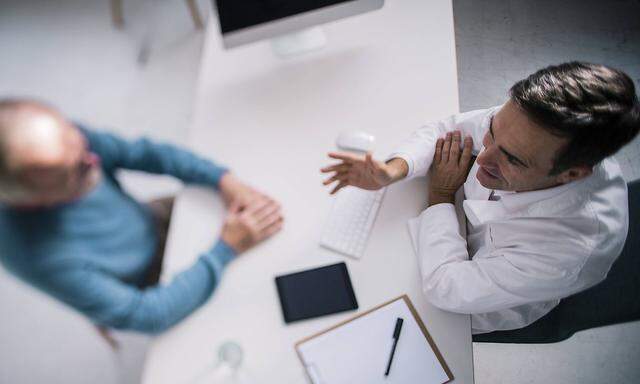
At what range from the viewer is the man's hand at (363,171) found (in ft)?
3.57

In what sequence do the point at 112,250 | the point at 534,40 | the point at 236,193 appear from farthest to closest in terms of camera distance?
the point at 534,40
the point at 236,193
the point at 112,250

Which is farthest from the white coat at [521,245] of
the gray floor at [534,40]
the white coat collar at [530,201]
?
the gray floor at [534,40]

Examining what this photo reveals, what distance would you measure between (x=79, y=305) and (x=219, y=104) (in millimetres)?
666

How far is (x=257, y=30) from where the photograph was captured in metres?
1.23

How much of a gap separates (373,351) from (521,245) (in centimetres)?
41

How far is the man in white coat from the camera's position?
87 cm

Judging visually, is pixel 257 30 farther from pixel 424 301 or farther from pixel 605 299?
pixel 605 299

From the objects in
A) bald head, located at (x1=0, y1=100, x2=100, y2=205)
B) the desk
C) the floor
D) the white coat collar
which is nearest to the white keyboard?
the desk

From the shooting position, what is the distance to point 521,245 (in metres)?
0.98

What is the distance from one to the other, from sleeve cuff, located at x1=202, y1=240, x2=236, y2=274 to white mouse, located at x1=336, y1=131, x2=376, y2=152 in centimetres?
42

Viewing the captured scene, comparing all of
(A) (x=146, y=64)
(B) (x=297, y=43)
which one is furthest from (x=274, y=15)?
(A) (x=146, y=64)

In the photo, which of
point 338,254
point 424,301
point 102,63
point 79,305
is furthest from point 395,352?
point 102,63

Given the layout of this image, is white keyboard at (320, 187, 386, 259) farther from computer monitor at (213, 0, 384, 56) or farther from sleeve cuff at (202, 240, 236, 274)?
computer monitor at (213, 0, 384, 56)

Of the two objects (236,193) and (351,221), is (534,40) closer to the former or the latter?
(351,221)
